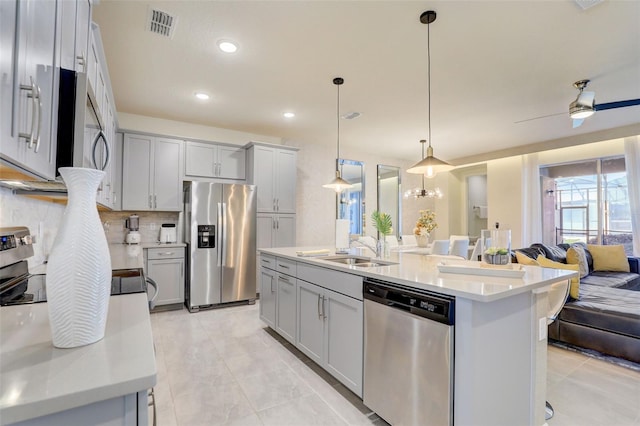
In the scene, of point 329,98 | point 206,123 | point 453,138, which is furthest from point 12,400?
point 453,138

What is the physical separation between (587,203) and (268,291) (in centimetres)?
633

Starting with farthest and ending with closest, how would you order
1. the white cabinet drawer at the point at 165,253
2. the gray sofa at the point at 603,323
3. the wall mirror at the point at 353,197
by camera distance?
the wall mirror at the point at 353,197 → the white cabinet drawer at the point at 165,253 → the gray sofa at the point at 603,323

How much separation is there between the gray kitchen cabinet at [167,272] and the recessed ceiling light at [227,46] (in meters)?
2.69

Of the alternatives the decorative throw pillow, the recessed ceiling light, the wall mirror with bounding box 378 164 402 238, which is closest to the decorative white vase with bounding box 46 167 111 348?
the recessed ceiling light

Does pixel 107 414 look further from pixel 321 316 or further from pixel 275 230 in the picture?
pixel 275 230

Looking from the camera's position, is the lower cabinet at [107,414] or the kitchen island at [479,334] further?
the kitchen island at [479,334]

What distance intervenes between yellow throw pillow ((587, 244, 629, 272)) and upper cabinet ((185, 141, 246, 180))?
5.81 meters

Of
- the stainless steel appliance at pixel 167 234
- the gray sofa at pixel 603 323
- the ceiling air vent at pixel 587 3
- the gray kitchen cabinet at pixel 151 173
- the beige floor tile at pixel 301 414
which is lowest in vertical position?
the beige floor tile at pixel 301 414

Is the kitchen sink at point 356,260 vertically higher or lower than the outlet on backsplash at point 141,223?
lower

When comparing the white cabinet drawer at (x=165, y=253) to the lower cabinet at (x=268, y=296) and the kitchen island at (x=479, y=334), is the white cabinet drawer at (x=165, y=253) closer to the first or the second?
A: the lower cabinet at (x=268, y=296)

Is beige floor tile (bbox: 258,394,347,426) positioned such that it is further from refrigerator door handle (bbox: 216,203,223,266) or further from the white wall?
the white wall

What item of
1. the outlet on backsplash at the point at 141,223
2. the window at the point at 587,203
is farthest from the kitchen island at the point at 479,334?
the window at the point at 587,203

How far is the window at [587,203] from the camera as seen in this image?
18.1 feet

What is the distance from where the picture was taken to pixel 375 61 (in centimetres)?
299
